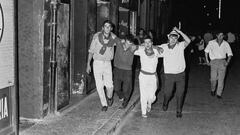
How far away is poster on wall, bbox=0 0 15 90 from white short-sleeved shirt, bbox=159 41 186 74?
403 cm

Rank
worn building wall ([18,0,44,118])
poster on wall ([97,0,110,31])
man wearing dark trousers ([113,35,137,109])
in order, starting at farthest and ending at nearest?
poster on wall ([97,0,110,31]), man wearing dark trousers ([113,35,137,109]), worn building wall ([18,0,44,118])

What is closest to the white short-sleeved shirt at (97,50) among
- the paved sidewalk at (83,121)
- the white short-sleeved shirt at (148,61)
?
the white short-sleeved shirt at (148,61)

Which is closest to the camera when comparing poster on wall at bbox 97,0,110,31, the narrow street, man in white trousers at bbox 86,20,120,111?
the narrow street

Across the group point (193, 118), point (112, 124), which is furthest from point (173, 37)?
point (112, 124)

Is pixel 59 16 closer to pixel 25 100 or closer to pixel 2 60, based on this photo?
pixel 25 100

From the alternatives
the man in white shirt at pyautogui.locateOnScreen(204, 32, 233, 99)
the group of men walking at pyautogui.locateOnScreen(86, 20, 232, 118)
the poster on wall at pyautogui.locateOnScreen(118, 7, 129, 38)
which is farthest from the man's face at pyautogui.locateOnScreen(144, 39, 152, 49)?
the poster on wall at pyautogui.locateOnScreen(118, 7, 129, 38)

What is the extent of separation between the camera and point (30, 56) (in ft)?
26.9

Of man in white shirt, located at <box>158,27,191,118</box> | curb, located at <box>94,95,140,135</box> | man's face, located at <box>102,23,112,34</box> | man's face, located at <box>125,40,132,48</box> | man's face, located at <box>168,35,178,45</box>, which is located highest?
man's face, located at <box>102,23,112,34</box>

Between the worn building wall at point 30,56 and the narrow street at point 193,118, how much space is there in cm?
171

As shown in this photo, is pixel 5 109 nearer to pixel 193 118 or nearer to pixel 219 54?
pixel 193 118

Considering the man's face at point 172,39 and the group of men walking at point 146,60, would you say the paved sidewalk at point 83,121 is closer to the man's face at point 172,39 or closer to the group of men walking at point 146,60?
the group of men walking at point 146,60

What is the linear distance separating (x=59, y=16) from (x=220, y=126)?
3.99 meters

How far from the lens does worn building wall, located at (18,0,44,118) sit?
26.6 feet

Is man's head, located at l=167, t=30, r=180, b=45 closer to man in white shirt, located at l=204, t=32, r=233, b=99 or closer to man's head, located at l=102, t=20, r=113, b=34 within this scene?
man's head, located at l=102, t=20, r=113, b=34
